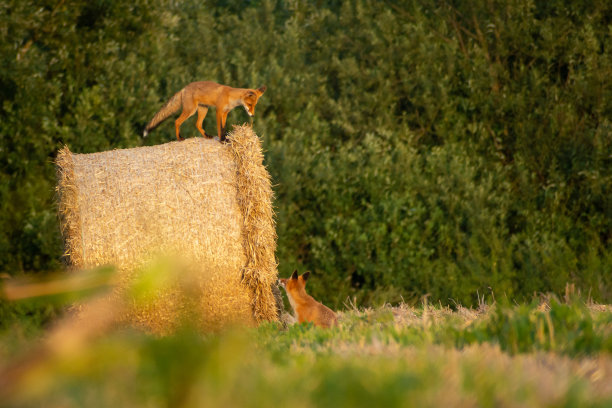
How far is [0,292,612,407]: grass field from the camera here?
1.15 meters

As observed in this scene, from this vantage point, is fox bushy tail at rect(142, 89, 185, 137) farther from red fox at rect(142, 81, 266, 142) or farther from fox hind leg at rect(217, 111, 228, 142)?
fox hind leg at rect(217, 111, 228, 142)

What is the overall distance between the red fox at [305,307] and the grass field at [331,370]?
3050 mm

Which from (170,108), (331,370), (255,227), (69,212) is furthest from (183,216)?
(331,370)

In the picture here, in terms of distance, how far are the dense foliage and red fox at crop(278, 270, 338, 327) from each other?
3222 mm

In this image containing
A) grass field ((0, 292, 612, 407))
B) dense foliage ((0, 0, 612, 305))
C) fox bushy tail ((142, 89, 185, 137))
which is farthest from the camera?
dense foliage ((0, 0, 612, 305))

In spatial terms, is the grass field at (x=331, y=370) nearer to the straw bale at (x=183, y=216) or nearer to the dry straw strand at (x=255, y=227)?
the straw bale at (x=183, y=216)

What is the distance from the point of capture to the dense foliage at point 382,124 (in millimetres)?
10555

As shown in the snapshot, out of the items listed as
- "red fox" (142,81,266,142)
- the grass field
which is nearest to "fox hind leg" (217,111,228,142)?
"red fox" (142,81,266,142)

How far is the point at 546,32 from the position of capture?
41.1 feet

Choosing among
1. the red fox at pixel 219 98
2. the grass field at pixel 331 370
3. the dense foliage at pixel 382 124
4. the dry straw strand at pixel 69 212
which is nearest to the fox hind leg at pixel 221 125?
the red fox at pixel 219 98

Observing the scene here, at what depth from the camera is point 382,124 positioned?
13086mm

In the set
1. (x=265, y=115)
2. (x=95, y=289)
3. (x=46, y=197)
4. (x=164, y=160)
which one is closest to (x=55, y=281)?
(x=95, y=289)

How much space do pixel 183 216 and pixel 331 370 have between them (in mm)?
4894

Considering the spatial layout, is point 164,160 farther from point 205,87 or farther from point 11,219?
point 11,219
